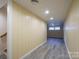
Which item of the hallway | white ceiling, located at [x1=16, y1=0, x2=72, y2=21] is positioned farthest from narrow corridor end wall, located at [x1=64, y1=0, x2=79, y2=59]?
the hallway

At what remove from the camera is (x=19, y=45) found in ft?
11.5

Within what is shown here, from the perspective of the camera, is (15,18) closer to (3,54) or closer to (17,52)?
(17,52)

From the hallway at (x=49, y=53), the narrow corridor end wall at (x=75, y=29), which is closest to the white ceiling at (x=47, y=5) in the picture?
the narrow corridor end wall at (x=75, y=29)

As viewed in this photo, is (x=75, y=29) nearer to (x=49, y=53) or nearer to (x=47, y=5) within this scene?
(x=47, y=5)

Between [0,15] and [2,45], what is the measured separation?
1.81 meters

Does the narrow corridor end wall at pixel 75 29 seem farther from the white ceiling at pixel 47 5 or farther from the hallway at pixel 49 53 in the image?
the hallway at pixel 49 53

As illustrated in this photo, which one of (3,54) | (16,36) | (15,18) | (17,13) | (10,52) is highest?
(17,13)

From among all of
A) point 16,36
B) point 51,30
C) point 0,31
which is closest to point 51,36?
point 51,30

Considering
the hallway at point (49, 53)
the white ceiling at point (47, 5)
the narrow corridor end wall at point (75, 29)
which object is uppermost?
Result: the white ceiling at point (47, 5)

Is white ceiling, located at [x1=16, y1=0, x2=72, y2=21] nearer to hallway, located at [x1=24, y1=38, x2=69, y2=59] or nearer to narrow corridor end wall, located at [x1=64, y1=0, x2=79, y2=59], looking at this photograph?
narrow corridor end wall, located at [x1=64, y1=0, x2=79, y2=59]

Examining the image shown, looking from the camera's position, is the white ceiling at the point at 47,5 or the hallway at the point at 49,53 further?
the hallway at the point at 49,53

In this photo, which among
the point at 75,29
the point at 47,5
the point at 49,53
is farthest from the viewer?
the point at 49,53

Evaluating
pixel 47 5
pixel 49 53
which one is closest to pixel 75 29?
pixel 47 5

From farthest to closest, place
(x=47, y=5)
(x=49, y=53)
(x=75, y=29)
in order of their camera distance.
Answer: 1. (x=49, y=53)
2. (x=47, y=5)
3. (x=75, y=29)
